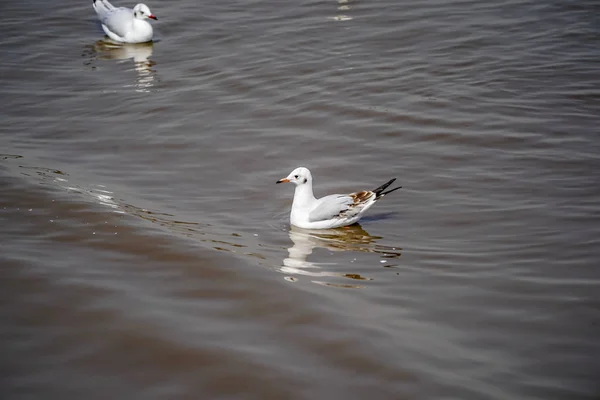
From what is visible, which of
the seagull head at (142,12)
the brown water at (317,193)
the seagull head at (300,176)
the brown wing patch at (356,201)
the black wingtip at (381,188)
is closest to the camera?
the brown water at (317,193)

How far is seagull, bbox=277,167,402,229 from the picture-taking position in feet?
26.1

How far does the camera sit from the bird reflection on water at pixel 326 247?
6.48 m

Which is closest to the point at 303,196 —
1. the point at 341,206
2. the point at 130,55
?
the point at 341,206

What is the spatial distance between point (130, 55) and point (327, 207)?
814cm

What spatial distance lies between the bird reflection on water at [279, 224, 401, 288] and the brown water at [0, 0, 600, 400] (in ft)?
0.13

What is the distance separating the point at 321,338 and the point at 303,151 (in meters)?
4.97

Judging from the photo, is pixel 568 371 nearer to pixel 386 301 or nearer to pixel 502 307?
pixel 502 307

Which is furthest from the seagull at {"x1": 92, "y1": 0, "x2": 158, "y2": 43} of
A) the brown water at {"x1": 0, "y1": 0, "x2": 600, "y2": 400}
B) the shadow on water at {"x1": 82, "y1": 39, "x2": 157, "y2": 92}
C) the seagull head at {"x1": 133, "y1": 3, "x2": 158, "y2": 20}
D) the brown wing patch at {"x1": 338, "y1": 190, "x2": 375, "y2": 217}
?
the brown wing patch at {"x1": 338, "y1": 190, "x2": 375, "y2": 217}

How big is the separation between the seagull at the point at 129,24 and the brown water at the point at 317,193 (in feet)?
1.02

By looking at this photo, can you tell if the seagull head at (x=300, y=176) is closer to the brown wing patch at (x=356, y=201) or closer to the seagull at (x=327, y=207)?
the seagull at (x=327, y=207)

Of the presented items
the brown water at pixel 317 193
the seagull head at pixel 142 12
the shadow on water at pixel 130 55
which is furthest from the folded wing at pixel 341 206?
the seagull head at pixel 142 12

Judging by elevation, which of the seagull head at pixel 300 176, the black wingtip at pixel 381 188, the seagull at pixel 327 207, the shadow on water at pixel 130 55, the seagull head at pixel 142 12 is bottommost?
the seagull at pixel 327 207

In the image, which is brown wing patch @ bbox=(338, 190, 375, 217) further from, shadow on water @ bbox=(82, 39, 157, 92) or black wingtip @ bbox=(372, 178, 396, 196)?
shadow on water @ bbox=(82, 39, 157, 92)

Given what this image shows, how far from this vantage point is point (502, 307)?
5637 mm
